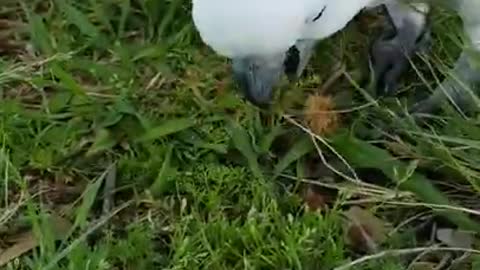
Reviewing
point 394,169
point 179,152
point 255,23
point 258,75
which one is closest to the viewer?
point 255,23

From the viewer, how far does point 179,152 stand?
7.60 feet

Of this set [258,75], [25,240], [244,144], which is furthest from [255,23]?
[25,240]

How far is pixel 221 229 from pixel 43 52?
600mm

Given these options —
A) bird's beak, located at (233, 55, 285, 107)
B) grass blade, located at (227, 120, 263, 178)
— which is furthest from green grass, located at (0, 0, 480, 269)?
bird's beak, located at (233, 55, 285, 107)

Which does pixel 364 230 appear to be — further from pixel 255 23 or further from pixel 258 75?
pixel 255 23

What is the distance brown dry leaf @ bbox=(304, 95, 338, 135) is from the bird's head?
29 cm

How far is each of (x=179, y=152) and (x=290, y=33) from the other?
0.46 meters

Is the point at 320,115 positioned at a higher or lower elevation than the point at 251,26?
lower

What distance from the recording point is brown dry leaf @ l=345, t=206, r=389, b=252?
7.08 feet

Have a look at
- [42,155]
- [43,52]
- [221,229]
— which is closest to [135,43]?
[43,52]

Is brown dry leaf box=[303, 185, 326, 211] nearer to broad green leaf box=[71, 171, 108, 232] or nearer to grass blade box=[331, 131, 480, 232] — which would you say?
grass blade box=[331, 131, 480, 232]

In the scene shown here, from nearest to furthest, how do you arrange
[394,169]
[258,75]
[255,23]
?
[255,23]
[258,75]
[394,169]

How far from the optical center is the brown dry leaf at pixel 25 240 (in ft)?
7.11

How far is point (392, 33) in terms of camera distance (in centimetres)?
251
